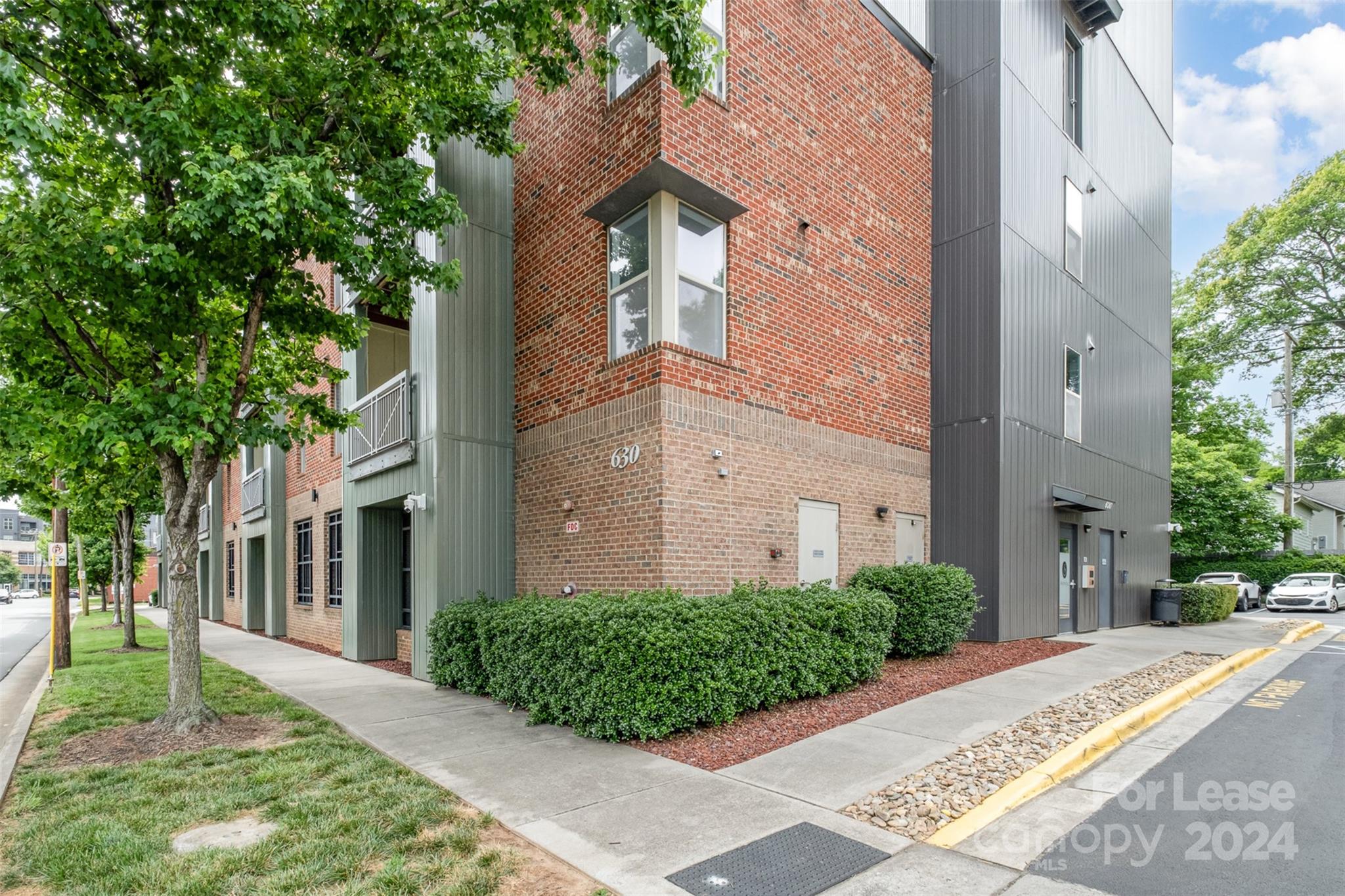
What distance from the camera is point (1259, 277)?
33.6 meters

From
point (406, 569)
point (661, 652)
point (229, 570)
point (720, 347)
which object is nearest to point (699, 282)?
point (720, 347)

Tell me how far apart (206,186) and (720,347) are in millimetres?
5357

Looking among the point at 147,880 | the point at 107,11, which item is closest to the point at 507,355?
the point at 107,11

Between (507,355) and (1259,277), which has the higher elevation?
(1259,277)

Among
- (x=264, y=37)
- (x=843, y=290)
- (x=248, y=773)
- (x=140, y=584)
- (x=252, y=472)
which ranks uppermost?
(x=264, y=37)

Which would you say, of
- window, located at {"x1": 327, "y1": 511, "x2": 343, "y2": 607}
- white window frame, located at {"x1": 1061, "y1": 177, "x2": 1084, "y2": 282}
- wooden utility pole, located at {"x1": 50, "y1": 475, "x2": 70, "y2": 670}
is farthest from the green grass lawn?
white window frame, located at {"x1": 1061, "y1": 177, "x2": 1084, "y2": 282}

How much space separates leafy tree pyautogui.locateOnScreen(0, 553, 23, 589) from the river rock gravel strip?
123 metres

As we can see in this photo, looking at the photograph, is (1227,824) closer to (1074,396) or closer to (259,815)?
(259,815)

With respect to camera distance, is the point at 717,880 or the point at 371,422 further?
the point at 371,422

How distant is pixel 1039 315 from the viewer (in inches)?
520

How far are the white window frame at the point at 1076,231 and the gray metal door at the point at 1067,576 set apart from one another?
5064 mm

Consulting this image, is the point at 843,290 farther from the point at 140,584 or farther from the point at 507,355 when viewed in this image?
the point at 140,584

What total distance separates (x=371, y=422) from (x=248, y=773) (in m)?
6.84

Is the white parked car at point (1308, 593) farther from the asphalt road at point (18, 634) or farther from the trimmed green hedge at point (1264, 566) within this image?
the asphalt road at point (18, 634)
